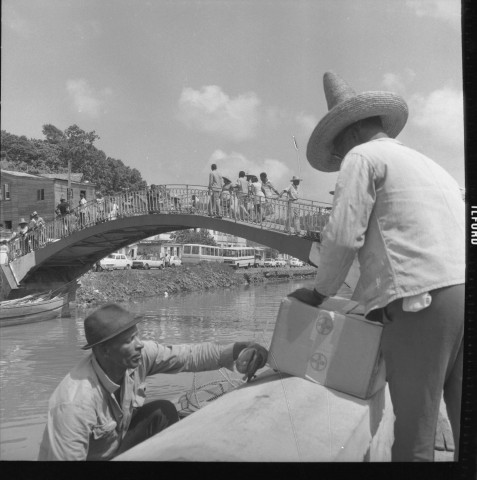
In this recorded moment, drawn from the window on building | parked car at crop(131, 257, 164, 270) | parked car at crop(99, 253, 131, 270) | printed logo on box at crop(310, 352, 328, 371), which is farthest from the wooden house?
printed logo on box at crop(310, 352, 328, 371)

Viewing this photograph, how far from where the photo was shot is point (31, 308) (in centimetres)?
283

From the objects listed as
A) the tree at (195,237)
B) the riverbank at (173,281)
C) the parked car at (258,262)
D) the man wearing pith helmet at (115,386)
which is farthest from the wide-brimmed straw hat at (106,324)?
the parked car at (258,262)

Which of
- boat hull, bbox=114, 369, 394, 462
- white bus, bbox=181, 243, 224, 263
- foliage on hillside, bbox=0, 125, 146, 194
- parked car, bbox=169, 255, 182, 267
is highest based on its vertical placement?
foliage on hillside, bbox=0, 125, 146, 194

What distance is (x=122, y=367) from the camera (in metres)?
1.73

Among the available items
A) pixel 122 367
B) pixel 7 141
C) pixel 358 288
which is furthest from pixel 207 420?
pixel 7 141

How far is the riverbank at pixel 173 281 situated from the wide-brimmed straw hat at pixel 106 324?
0.34 meters

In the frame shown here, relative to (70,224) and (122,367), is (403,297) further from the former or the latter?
(70,224)

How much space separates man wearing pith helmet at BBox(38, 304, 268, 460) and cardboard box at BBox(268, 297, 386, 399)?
0.90ft

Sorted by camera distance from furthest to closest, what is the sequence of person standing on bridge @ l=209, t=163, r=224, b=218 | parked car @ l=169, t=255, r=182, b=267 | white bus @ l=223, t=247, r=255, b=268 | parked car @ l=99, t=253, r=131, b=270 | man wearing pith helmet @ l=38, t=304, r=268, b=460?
parked car @ l=99, t=253, r=131, b=270 → white bus @ l=223, t=247, r=255, b=268 → parked car @ l=169, t=255, r=182, b=267 → person standing on bridge @ l=209, t=163, r=224, b=218 → man wearing pith helmet @ l=38, t=304, r=268, b=460

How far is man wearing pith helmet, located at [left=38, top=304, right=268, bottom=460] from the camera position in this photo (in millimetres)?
1540

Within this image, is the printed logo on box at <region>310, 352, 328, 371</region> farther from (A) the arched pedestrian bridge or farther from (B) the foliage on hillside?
(B) the foliage on hillside

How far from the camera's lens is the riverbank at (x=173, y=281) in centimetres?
217

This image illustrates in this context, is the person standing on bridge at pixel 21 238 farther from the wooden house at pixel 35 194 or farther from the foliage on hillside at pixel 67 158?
the foliage on hillside at pixel 67 158

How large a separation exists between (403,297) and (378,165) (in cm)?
37
